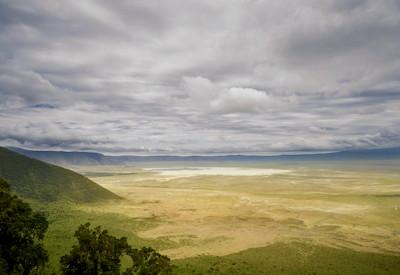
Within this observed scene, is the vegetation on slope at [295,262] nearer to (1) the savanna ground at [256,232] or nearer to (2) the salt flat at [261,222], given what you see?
(1) the savanna ground at [256,232]

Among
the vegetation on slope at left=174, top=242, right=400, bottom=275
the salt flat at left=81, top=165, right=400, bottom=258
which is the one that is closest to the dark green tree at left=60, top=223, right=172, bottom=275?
the vegetation on slope at left=174, top=242, right=400, bottom=275

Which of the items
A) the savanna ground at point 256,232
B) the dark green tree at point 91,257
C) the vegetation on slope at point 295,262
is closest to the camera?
the dark green tree at point 91,257

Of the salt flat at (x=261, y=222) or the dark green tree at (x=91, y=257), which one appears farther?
the salt flat at (x=261, y=222)

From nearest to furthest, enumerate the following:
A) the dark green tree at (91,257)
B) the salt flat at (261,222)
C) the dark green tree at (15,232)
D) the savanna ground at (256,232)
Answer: the dark green tree at (91,257) → the dark green tree at (15,232) → the savanna ground at (256,232) → the salt flat at (261,222)

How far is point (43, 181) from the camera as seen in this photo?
14638 cm

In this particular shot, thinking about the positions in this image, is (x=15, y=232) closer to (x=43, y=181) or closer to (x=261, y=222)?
(x=261, y=222)

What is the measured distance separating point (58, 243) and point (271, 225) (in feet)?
202

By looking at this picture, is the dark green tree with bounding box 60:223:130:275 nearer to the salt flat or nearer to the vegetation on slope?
the vegetation on slope

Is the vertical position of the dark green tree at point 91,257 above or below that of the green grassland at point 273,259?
above

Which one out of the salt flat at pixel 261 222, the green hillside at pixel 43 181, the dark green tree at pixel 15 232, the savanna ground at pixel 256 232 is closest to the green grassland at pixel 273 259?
the savanna ground at pixel 256 232

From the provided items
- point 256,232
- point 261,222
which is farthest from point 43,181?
point 256,232

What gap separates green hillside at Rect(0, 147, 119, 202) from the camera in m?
134

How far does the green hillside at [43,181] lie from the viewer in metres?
134

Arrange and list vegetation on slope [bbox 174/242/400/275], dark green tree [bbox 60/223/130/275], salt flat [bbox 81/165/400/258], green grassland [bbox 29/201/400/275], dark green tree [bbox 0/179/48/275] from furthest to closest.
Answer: salt flat [bbox 81/165/400/258], green grassland [bbox 29/201/400/275], vegetation on slope [bbox 174/242/400/275], dark green tree [bbox 0/179/48/275], dark green tree [bbox 60/223/130/275]
